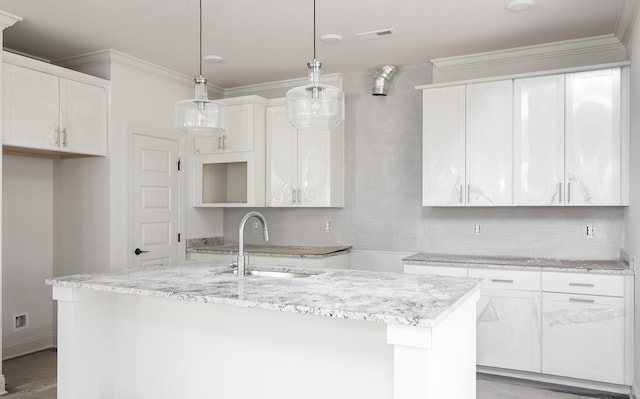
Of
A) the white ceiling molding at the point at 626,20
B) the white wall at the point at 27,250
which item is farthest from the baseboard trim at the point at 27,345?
the white ceiling molding at the point at 626,20

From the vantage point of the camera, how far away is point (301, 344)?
2.41 meters

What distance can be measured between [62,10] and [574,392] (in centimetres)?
456

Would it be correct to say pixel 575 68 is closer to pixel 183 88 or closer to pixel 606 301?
pixel 606 301

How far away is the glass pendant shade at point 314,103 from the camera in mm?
2518

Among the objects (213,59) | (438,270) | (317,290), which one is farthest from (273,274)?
(213,59)

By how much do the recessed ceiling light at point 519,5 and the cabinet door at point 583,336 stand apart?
2056 mm

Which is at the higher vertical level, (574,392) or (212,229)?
(212,229)

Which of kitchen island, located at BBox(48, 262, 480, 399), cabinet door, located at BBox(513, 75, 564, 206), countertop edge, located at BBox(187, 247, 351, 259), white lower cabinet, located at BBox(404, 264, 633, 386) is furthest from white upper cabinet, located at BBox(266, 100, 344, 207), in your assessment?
kitchen island, located at BBox(48, 262, 480, 399)

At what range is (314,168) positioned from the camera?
4.87 meters

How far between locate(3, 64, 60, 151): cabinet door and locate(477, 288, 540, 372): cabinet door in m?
3.69

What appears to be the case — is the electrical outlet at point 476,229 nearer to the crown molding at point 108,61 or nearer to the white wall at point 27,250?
the crown molding at point 108,61

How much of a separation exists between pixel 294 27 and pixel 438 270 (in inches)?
88.9

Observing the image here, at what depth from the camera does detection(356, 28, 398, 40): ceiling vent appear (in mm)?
3842

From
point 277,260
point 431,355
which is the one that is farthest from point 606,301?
point 277,260
